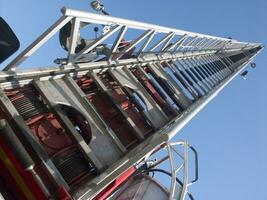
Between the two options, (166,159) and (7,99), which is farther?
(166,159)

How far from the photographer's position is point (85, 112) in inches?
282

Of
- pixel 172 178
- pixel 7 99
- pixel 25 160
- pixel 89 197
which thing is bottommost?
pixel 172 178

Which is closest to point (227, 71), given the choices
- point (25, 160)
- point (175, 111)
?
point (175, 111)

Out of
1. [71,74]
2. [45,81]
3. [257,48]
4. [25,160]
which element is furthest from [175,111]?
[257,48]

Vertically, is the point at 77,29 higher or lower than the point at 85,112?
higher

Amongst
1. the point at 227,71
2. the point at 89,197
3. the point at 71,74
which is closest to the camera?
the point at 89,197

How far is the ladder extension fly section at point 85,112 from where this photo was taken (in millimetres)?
5879

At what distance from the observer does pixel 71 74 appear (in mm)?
7734

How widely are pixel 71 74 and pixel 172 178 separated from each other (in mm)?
2920

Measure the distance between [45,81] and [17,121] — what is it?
139 cm

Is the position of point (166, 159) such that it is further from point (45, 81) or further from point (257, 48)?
point (257, 48)

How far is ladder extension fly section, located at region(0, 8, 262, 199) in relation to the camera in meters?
5.88

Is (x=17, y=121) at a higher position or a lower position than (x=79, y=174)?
higher

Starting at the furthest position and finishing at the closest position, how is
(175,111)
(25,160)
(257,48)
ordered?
(257,48) < (175,111) < (25,160)
